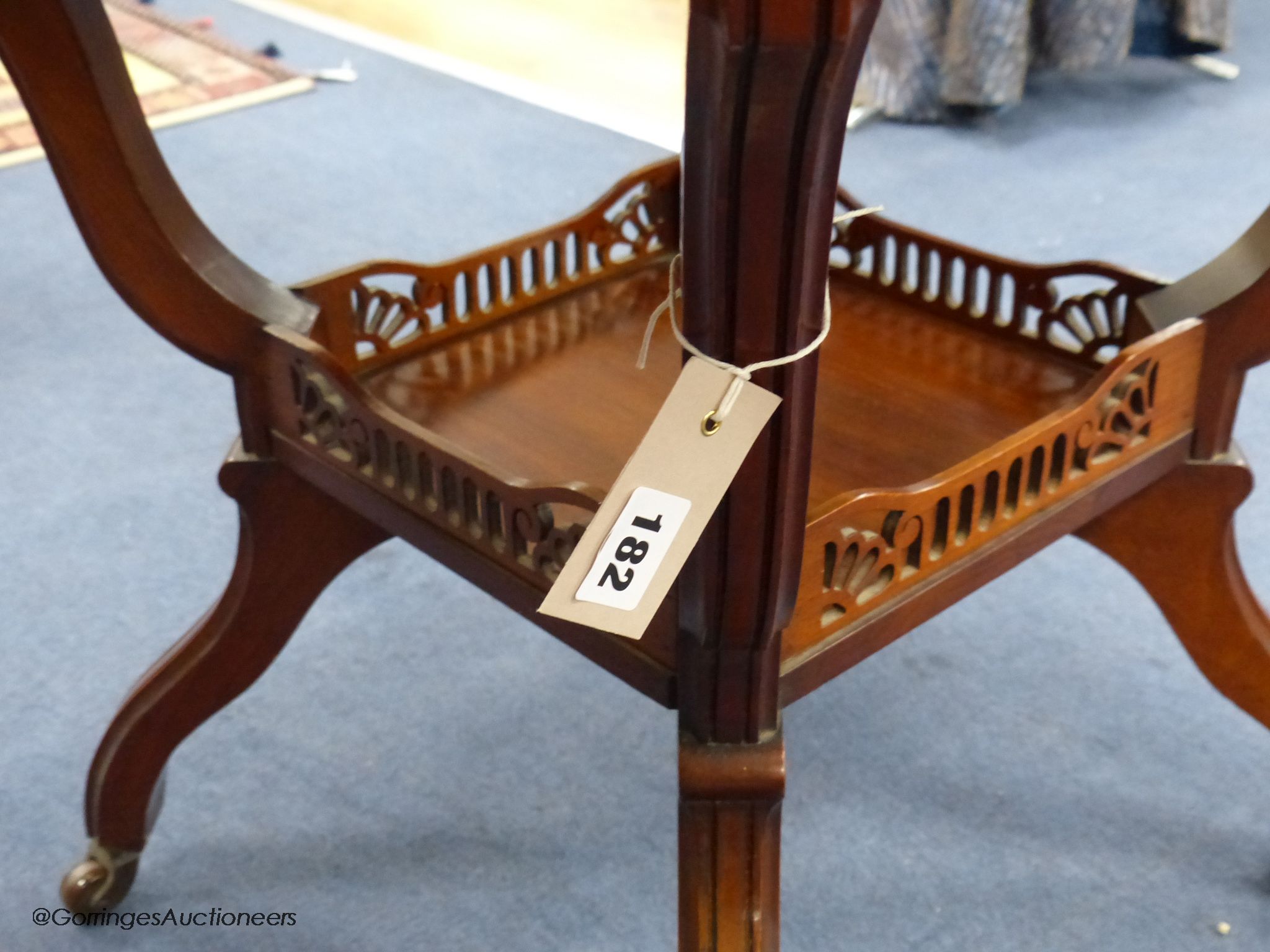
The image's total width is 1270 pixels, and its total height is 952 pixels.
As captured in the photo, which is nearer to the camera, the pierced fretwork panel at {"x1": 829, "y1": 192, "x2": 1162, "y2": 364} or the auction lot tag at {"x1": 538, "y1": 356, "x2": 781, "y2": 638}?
the auction lot tag at {"x1": 538, "y1": 356, "x2": 781, "y2": 638}

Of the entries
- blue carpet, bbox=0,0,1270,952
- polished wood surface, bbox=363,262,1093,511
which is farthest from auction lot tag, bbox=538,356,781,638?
blue carpet, bbox=0,0,1270,952

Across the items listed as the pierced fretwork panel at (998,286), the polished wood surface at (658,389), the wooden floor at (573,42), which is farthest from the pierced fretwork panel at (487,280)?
the wooden floor at (573,42)

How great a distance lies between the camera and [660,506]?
0.46 metres

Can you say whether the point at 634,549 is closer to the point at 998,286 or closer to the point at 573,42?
the point at 998,286

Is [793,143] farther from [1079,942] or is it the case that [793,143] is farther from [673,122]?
[673,122]

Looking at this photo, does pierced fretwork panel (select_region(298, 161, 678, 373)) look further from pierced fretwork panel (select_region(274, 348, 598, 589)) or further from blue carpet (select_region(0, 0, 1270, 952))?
blue carpet (select_region(0, 0, 1270, 952))

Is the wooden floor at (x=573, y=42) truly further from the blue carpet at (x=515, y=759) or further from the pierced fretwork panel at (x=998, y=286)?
the pierced fretwork panel at (x=998, y=286)

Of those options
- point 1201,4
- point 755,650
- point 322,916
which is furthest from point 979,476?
point 1201,4

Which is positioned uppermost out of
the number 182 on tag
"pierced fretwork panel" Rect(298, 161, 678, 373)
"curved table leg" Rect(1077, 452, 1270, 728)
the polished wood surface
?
the number 182 on tag

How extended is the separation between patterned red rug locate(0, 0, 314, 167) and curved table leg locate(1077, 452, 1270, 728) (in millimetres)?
1814

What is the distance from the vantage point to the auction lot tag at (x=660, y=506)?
0.44 metres

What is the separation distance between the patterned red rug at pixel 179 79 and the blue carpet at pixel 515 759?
0.82 metres

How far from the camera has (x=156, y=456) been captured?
1.36m

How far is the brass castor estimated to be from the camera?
0.86m
